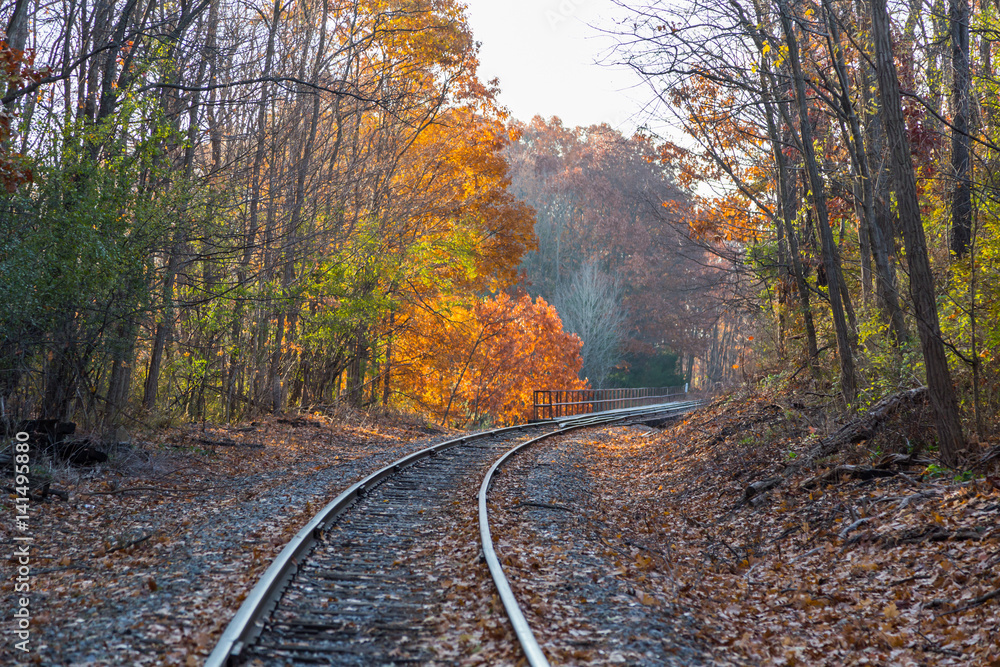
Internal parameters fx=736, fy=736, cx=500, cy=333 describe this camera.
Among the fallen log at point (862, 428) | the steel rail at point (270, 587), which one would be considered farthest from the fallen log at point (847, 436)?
the steel rail at point (270, 587)

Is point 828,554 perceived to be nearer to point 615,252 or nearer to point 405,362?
point 405,362

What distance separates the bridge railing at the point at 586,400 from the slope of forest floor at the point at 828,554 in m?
15.7

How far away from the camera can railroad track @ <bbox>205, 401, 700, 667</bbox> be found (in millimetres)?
4410

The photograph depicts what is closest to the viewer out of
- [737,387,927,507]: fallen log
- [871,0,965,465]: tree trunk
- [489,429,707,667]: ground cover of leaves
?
[489,429,707,667]: ground cover of leaves

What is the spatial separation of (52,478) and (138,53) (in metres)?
7.19

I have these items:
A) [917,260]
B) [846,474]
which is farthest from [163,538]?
[917,260]

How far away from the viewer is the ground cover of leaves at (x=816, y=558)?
505 centimetres

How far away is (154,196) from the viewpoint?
1220 centimetres

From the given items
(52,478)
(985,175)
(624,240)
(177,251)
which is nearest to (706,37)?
(985,175)

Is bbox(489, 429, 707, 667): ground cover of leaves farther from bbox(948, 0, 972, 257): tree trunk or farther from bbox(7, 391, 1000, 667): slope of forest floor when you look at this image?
bbox(948, 0, 972, 257): tree trunk

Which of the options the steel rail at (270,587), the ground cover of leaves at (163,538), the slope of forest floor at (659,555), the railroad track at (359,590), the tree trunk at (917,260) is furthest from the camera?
the tree trunk at (917,260)

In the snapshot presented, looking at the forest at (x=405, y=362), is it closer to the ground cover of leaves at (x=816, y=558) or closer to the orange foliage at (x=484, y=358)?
the ground cover of leaves at (x=816, y=558)

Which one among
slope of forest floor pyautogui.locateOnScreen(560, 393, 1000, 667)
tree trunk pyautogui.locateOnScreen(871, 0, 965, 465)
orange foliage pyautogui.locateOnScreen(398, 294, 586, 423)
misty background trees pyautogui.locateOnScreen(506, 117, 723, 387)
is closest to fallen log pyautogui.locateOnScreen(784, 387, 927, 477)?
slope of forest floor pyautogui.locateOnScreen(560, 393, 1000, 667)

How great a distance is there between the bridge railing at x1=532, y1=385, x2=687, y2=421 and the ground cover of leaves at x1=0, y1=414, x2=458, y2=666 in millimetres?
13806
